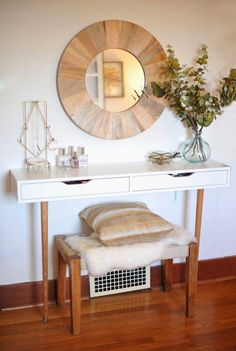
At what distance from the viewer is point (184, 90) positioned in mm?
2930

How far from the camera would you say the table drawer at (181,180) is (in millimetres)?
2719

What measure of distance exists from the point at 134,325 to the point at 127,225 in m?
0.63

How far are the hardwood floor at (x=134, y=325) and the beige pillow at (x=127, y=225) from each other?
0.54m

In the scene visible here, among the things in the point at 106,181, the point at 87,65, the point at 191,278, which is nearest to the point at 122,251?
the point at 106,181

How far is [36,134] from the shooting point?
2.84 metres

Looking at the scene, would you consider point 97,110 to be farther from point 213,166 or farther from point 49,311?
point 49,311

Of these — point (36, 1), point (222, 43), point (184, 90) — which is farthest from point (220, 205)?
point (36, 1)

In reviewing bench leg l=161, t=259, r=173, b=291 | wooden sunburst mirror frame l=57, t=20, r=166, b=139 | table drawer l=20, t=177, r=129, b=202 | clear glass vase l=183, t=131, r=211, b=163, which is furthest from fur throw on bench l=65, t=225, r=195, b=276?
wooden sunburst mirror frame l=57, t=20, r=166, b=139

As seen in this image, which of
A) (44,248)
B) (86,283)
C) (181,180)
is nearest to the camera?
(44,248)

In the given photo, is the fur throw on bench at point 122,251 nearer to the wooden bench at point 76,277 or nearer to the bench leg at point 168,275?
the wooden bench at point 76,277

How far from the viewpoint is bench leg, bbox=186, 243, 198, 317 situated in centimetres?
279

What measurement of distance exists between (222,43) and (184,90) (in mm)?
472

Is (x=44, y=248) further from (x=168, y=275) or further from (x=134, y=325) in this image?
(x=168, y=275)

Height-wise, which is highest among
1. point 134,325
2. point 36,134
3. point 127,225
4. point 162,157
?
point 36,134
